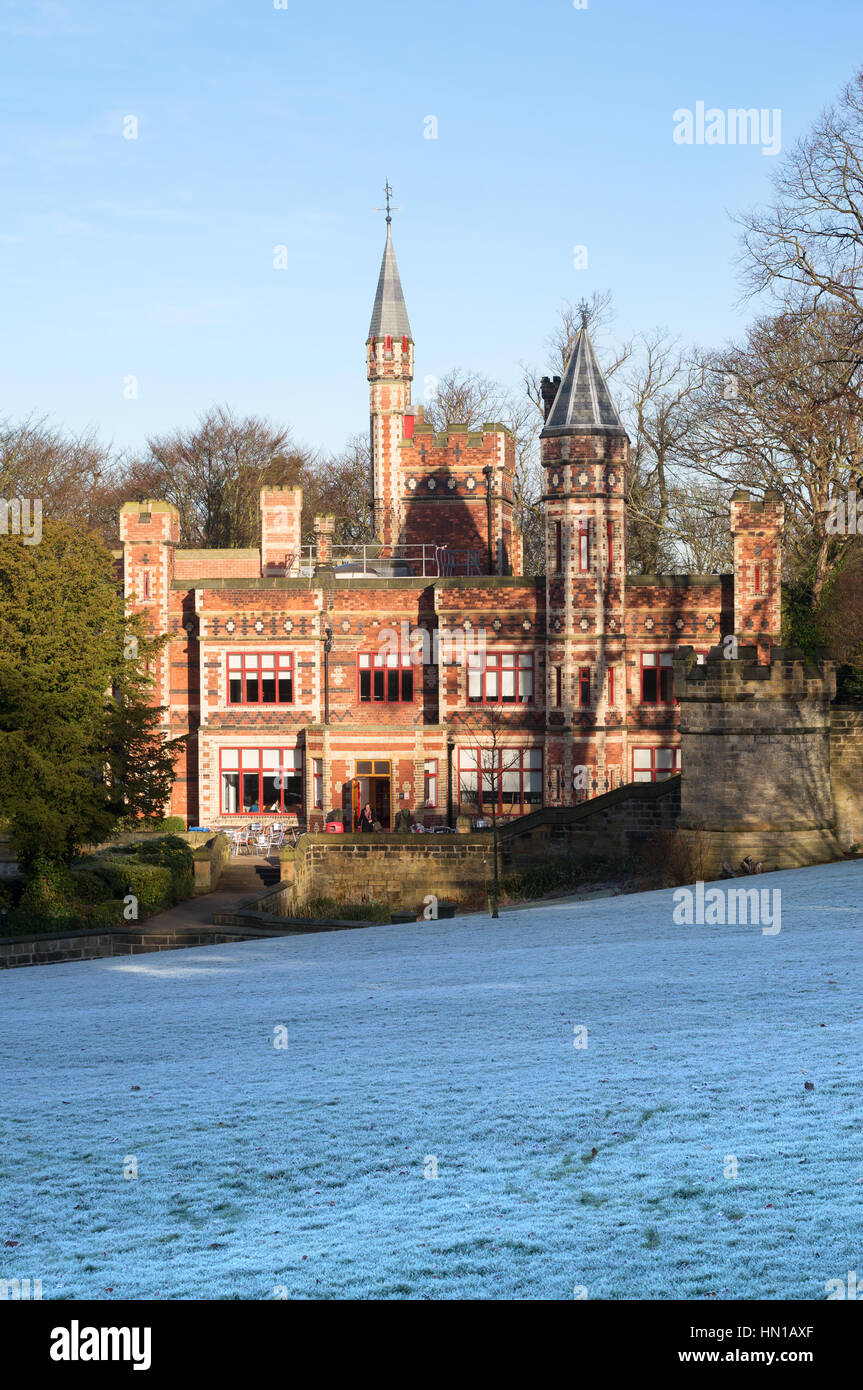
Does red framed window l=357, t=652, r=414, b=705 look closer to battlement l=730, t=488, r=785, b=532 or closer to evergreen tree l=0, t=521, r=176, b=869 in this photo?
battlement l=730, t=488, r=785, b=532

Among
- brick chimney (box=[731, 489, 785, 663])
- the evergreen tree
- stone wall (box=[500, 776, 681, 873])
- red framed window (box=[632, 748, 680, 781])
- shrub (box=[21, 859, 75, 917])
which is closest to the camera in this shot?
shrub (box=[21, 859, 75, 917])

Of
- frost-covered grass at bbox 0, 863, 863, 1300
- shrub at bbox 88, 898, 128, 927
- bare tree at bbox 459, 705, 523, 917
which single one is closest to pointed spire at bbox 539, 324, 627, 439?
bare tree at bbox 459, 705, 523, 917

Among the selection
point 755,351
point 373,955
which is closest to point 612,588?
point 755,351

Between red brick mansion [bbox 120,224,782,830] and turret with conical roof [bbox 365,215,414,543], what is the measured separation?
13.8 feet

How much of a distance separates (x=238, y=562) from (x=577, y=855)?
16831mm

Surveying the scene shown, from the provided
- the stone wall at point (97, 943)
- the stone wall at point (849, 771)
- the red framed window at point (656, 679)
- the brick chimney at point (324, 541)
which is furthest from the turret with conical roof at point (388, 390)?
the stone wall at point (97, 943)

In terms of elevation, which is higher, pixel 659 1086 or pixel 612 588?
pixel 612 588

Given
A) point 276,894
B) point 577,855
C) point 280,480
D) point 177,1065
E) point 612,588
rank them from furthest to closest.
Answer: point 280,480 < point 612,588 < point 577,855 < point 276,894 < point 177,1065

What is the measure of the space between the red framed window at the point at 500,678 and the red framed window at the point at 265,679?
5416 mm

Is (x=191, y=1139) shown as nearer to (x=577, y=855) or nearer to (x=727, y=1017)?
(x=727, y=1017)

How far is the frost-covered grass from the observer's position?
6672mm

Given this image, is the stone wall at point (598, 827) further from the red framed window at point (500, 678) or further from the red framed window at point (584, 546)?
the red framed window at point (584, 546)

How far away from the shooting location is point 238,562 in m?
42.6

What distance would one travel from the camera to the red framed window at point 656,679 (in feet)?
123
